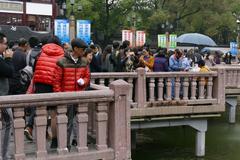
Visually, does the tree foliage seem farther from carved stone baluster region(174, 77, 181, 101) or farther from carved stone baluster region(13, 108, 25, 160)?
carved stone baluster region(13, 108, 25, 160)

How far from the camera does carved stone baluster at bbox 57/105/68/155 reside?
556 cm

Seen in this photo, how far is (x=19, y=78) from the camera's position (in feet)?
23.3

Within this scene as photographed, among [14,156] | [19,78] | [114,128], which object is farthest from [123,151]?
[19,78]

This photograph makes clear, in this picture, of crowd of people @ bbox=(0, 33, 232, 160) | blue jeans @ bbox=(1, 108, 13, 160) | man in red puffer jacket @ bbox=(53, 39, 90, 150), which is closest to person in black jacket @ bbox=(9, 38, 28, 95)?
crowd of people @ bbox=(0, 33, 232, 160)

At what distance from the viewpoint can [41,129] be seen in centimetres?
544

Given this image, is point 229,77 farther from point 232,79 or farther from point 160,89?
point 160,89

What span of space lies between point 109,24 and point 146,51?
1076 inches

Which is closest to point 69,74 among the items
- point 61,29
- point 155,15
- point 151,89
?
point 151,89

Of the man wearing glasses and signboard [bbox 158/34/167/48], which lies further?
signboard [bbox 158/34/167/48]

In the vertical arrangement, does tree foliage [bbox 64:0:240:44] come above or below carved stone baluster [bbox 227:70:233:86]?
above

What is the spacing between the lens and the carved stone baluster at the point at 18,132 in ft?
17.2

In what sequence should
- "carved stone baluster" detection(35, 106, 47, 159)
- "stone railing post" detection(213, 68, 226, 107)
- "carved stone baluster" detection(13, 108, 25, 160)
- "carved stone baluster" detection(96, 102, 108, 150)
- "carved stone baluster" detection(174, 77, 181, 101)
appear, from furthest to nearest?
"stone railing post" detection(213, 68, 226, 107) < "carved stone baluster" detection(174, 77, 181, 101) < "carved stone baluster" detection(96, 102, 108, 150) < "carved stone baluster" detection(35, 106, 47, 159) < "carved stone baluster" detection(13, 108, 25, 160)

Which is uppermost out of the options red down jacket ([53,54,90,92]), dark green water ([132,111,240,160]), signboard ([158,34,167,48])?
signboard ([158,34,167,48])

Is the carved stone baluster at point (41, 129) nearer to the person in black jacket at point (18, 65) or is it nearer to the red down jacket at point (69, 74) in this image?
the red down jacket at point (69, 74)
